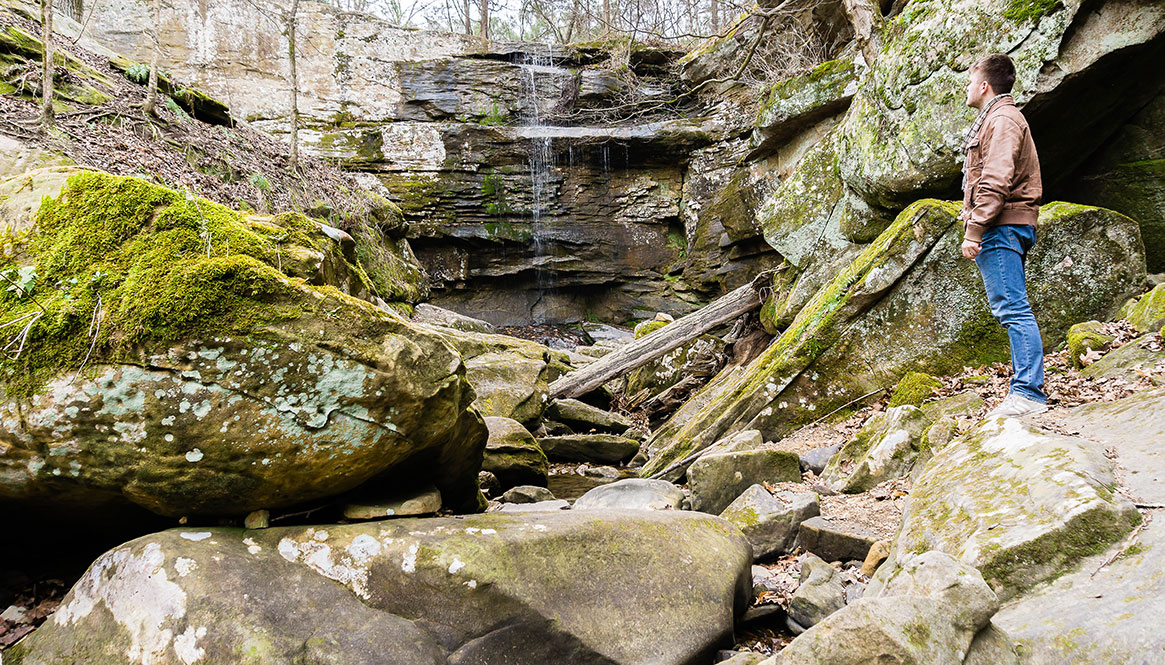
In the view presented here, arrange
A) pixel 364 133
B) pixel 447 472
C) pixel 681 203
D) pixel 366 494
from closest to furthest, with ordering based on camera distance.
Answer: pixel 366 494, pixel 447 472, pixel 364 133, pixel 681 203

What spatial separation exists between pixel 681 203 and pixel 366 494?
1565 centimetres

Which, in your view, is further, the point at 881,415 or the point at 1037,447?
the point at 881,415

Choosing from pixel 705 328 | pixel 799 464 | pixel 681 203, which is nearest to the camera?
pixel 799 464

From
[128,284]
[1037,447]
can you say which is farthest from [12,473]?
[1037,447]

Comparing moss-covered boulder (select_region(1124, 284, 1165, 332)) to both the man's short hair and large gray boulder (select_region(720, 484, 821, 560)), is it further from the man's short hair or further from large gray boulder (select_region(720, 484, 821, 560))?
large gray boulder (select_region(720, 484, 821, 560))

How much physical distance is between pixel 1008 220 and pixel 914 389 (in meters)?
1.95

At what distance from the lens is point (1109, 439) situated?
114 inches

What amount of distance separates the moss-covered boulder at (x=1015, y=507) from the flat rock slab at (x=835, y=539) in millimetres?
417

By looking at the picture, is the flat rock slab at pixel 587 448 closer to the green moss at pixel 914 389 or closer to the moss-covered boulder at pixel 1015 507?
the green moss at pixel 914 389

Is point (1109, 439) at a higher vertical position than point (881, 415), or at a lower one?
higher

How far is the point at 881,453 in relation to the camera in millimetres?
4352

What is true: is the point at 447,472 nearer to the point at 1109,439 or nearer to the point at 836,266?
the point at 1109,439

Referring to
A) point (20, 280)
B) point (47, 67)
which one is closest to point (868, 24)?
point (47, 67)

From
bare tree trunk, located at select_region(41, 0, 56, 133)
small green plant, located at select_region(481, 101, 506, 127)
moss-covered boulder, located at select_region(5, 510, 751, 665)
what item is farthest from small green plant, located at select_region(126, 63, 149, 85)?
small green plant, located at select_region(481, 101, 506, 127)
